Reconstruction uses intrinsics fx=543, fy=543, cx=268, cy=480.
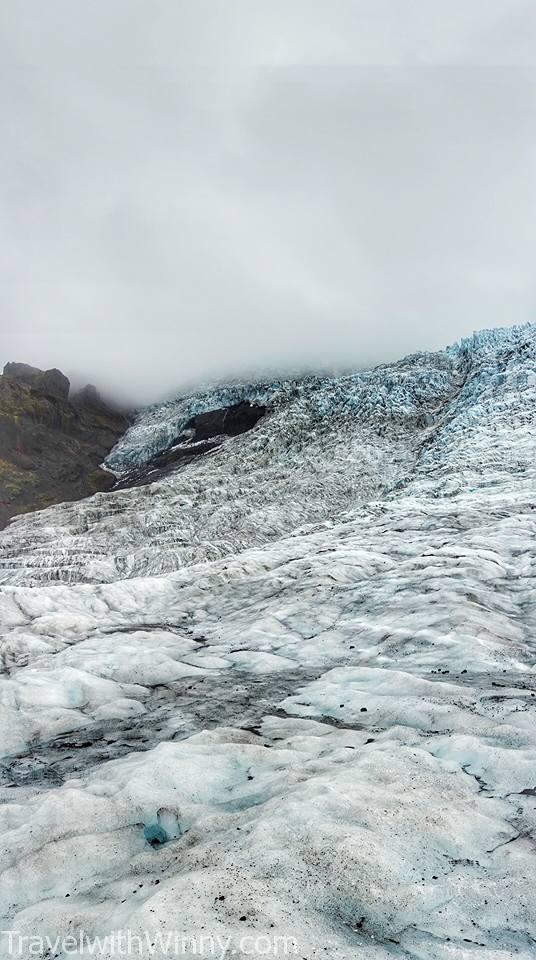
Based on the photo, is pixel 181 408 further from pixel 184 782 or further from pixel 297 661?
pixel 184 782

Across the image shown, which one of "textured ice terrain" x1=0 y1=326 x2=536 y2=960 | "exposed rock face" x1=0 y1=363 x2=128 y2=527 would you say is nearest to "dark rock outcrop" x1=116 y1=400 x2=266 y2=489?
"exposed rock face" x1=0 y1=363 x2=128 y2=527

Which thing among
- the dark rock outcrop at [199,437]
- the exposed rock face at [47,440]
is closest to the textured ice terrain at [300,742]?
the dark rock outcrop at [199,437]

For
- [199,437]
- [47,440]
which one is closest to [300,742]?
[199,437]

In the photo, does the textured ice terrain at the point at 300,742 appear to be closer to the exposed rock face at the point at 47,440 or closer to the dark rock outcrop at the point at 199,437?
the dark rock outcrop at the point at 199,437

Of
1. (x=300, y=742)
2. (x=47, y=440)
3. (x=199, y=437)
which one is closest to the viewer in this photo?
(x=300, y=742)

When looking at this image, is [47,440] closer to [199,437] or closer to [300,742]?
[199,437]

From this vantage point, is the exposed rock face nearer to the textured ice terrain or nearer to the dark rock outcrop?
the dark rock outcrop
